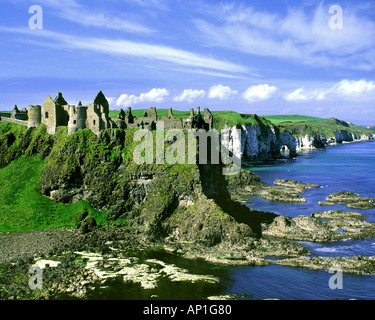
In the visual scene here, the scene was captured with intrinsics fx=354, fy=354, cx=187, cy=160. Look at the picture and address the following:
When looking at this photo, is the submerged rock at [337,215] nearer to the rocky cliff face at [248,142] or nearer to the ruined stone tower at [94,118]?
the ruined stone tower at [94,118]

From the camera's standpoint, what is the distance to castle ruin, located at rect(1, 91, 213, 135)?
214 ft

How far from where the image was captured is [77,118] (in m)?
66.1

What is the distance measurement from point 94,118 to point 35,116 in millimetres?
14765

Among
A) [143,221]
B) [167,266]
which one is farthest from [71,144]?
[167,266]

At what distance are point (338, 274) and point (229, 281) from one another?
43.4ft

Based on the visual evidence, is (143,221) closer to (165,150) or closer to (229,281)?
(165,150)

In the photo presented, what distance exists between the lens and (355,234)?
57125 mm
